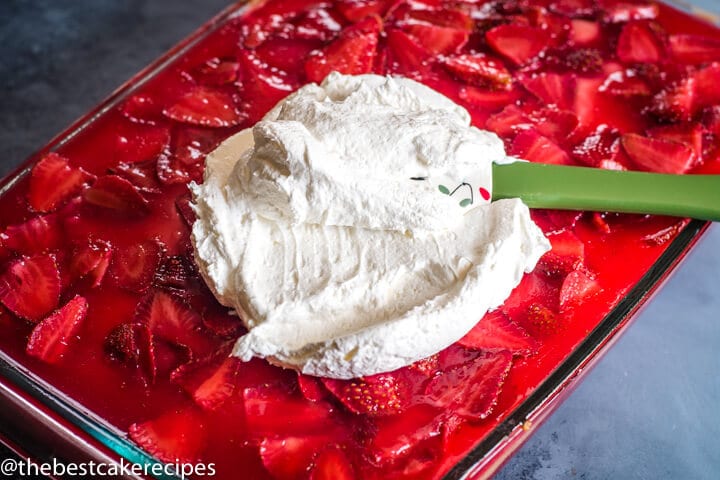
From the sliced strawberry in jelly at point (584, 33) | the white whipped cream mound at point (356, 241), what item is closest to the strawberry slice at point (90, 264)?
the white whipped cream mound at point (356, 241)

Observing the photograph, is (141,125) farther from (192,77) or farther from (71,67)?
(71,67)

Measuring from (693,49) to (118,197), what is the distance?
138cm

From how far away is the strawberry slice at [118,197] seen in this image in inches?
57.6

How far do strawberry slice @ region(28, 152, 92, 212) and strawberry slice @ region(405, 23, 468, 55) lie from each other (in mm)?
830

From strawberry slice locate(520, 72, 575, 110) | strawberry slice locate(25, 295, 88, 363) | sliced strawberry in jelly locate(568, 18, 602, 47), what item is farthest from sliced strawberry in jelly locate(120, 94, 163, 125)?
sliced strawberry in jelly locate(568, 18, 602, 47)

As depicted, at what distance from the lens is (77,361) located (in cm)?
131

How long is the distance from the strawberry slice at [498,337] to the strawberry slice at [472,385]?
16 mm

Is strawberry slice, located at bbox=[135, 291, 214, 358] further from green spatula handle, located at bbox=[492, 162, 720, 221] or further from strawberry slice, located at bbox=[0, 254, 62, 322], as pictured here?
green spatula handle, located at bbox=[492, 162, 720, 221]

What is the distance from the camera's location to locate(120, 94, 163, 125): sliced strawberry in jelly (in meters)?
1.63

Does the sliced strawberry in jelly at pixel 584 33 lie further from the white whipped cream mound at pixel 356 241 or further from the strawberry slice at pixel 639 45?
the white whipped cream mound at pixel 356 241

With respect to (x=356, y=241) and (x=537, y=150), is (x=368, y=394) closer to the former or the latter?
(x=356, y=241)

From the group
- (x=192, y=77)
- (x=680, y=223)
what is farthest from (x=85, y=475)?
(x=680, y=223)

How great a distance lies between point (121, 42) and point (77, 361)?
4.31 feet

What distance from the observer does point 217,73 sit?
170 cm
